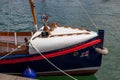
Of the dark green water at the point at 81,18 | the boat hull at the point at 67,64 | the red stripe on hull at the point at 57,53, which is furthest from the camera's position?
the dark green water at the point at 81,18

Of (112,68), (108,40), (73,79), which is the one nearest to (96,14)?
(108,40)

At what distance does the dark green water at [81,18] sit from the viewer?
17.4m

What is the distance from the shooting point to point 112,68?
17.1 m

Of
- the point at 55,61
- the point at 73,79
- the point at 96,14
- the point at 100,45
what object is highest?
A: the point at 96,14

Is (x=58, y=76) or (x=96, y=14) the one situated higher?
(x=96, y=14)

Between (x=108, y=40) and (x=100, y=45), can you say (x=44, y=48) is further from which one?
(x=108, y=40)

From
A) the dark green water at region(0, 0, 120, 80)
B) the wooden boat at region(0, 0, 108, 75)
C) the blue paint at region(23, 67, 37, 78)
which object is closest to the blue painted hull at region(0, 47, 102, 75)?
the wooden boat at region(0, 0, 108, 75)

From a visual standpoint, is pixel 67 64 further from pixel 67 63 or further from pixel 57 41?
pixel 57 41

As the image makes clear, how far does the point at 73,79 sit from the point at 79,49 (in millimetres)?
2158

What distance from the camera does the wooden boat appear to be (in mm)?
13477

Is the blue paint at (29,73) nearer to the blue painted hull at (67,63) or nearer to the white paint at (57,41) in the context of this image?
the blue painted hull at (67,63)

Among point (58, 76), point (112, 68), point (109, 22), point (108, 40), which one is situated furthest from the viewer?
point (109, 22)

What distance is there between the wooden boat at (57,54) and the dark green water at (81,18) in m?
1.07

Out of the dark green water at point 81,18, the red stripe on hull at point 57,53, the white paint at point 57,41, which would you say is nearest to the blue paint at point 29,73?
the red stripe on hull at point 57,53
